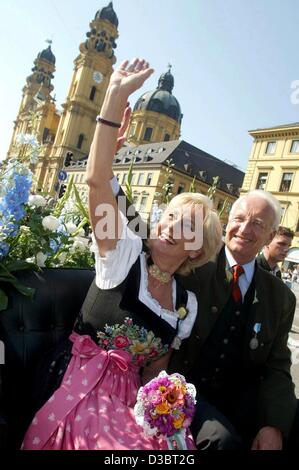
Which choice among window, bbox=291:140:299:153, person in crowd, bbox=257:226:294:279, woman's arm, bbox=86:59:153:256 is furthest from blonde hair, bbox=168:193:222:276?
window, bbox=291:140:299:153

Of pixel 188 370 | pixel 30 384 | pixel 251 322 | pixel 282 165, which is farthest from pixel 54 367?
pixel 282 165

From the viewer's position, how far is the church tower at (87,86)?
204 ft

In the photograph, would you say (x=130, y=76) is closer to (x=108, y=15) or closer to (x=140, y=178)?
(x=140, y=178)

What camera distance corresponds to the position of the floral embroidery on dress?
6.63 ft

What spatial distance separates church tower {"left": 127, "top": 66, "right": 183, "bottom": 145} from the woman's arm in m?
63.3

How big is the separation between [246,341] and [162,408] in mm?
946

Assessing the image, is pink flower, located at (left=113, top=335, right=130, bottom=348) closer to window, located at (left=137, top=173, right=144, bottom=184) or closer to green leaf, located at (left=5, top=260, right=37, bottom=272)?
green leaf, located at (left=5, top=260, right=37, bottom=272)

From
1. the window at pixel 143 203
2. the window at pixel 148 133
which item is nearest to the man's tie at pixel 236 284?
the window at pixel 143 203

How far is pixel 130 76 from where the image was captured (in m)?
1.98

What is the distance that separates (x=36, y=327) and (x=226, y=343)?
1.16m

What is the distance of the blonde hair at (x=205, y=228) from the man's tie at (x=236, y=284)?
27 cm

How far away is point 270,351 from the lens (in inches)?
100
